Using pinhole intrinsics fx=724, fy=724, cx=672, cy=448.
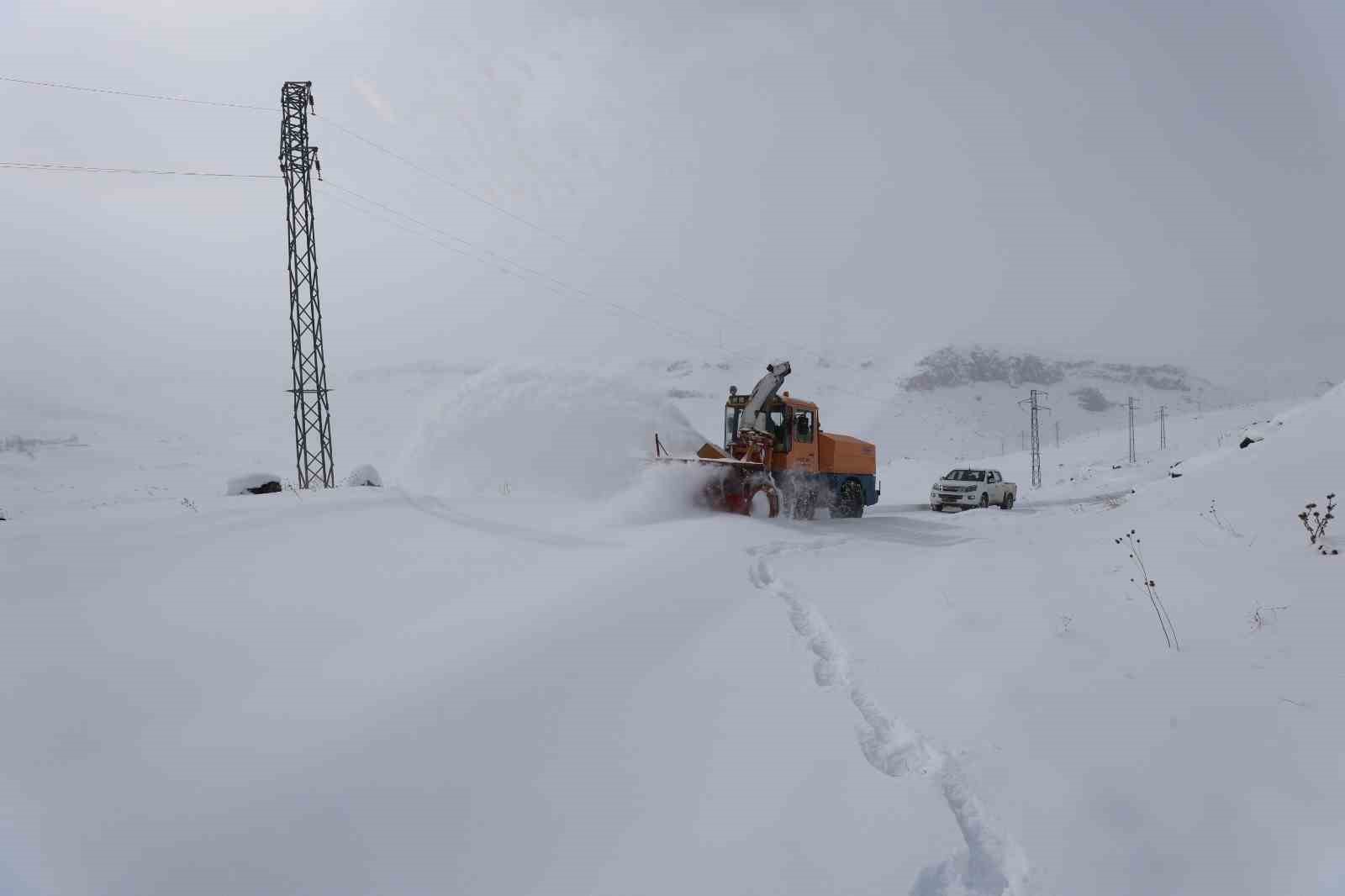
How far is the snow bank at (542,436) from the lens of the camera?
14852mm

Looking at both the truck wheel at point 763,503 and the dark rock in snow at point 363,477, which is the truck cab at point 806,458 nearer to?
the truck wheel at point 763,503

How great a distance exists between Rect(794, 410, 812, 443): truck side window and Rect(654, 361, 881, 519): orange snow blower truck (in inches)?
0.7

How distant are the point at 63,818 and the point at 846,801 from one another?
135 inches

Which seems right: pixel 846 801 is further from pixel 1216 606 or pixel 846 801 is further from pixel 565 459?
pixel 565 459

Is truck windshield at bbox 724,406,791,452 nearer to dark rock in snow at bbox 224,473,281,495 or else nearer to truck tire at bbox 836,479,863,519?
truck tire at bbox 836,479,863,519

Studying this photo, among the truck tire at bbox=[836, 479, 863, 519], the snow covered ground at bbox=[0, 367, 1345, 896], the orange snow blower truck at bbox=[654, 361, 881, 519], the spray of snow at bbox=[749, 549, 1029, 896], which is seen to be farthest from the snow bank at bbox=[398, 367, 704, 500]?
the spray of snow at bbox=[749, 549, 1029, 896]

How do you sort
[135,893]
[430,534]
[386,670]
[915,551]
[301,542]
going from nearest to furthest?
1. [135,893]
2. [386,670]
3. [301,542]
4. [430,534]
5. [915,551]

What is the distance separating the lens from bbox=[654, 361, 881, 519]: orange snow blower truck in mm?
14133

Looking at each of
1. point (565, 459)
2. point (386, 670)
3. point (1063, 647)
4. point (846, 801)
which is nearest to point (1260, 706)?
point (1063, 647)

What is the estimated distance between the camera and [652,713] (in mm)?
4418

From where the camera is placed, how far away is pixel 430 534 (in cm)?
888

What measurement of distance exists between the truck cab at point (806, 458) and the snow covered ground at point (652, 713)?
689 centimetres

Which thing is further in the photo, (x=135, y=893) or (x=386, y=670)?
(x=386, y=670)

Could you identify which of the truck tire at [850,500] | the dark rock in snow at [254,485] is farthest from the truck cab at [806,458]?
the dark rock in snow at [254,485]
